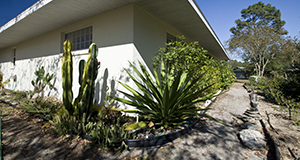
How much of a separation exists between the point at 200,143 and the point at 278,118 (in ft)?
9.15

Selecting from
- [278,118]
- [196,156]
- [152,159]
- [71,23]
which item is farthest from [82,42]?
[278,118]

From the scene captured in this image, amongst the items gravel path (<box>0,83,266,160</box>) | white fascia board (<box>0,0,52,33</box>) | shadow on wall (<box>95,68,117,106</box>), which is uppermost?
white fascia board (<box>0,0,52,33</box>)

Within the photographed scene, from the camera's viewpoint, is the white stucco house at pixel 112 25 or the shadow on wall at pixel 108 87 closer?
the white stucco house at pixel 112 25

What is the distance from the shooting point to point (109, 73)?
13.5ft

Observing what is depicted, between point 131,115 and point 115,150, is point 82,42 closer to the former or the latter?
point 131,115

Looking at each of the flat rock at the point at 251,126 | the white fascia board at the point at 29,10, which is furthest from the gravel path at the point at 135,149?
the white fascia board at the point at 29,10

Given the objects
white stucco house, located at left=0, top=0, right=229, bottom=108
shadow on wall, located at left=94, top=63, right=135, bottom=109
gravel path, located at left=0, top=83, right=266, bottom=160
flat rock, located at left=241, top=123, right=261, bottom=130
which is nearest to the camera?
gravel path, located at left=0, top=83, right=266, bottom=160

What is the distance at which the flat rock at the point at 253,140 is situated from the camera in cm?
228

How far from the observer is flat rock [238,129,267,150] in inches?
89.6

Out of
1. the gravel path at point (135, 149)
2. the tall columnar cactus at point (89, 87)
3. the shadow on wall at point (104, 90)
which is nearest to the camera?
the gravel path at point (135, 149)

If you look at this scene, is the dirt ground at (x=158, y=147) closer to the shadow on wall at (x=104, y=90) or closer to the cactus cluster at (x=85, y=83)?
the cactus cluster at (x=85, y=83)

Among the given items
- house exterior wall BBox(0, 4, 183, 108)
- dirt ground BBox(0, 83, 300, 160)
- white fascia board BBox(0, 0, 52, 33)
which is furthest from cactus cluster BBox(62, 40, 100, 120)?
white fascia board BBox(0, 0, 52, 33)

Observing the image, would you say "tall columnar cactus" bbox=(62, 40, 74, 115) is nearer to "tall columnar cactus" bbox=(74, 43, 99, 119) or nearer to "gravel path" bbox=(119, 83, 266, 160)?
"tall columnar cactus" bbox=(74, 43, 99, 119)

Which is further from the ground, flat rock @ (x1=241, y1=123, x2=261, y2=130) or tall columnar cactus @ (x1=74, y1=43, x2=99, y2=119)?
tall columnar cactus @ (x1=74, y1=43, x2=99, y2=119)
